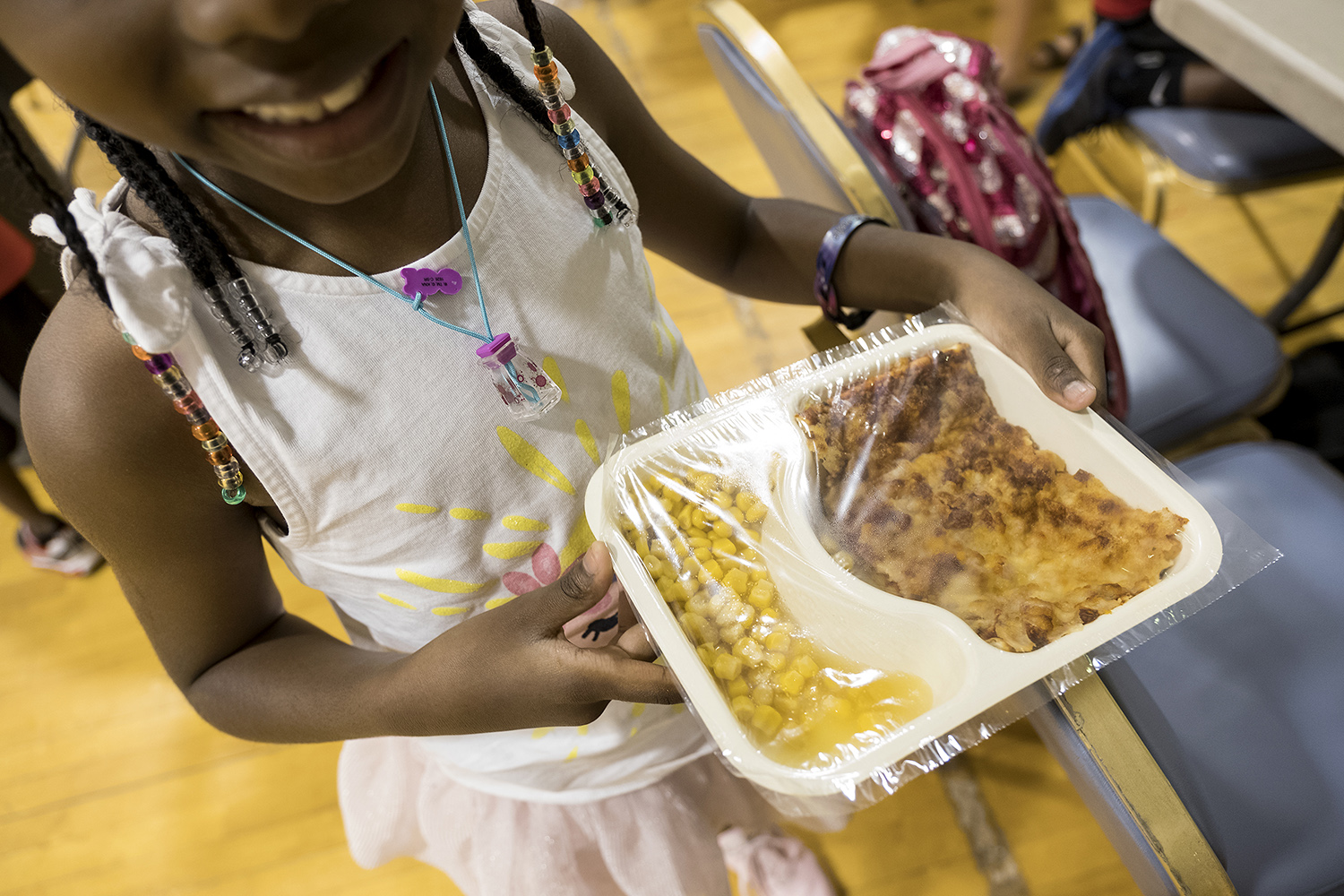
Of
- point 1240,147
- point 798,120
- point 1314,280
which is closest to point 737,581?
point 798,120

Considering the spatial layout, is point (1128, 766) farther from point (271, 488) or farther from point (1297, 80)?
point (1297, 80)

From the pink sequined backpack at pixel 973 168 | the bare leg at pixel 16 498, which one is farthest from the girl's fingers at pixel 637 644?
the bare leg at pixel 16 498

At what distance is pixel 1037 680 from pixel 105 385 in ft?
2.04

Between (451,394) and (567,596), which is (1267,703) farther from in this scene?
(451,394)

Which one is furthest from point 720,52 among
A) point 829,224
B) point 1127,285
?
point 1127,285

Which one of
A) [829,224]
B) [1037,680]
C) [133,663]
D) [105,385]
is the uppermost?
[105,385]

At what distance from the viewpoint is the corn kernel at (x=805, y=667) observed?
0.53 metres

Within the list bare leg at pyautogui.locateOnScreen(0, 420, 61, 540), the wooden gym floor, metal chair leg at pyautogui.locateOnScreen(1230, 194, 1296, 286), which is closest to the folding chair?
the wooden gym floor

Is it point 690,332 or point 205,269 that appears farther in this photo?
point 690,332

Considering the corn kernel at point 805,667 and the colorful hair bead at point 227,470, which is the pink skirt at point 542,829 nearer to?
the corn kernel at point 805,667

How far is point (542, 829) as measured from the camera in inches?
31.9

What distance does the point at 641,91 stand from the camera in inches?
97.0

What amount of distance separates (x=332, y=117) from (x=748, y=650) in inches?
15.7

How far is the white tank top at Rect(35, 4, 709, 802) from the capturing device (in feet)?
1.68
